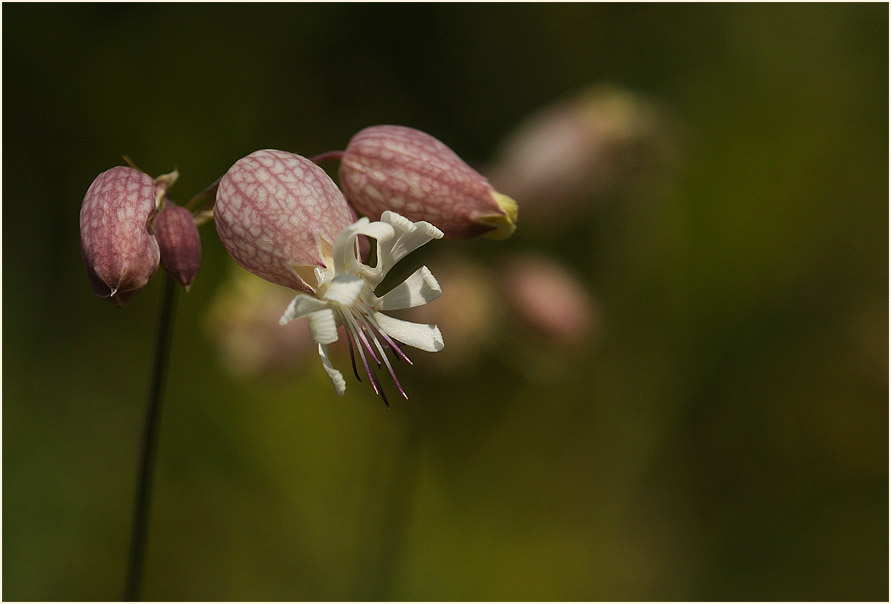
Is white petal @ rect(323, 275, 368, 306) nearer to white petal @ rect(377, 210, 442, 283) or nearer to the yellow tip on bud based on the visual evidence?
white petal @ rect(377, 210, 442, 283)

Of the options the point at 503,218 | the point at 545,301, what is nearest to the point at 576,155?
the point at 545,301

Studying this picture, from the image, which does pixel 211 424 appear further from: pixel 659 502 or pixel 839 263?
pixel 839 263

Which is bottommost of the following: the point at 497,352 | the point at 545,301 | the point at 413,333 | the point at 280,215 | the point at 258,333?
the point at 497,352

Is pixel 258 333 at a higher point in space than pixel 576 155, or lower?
lower

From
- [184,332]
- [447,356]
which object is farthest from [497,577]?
[184,332]

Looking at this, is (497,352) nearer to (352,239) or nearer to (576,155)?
(576,155)

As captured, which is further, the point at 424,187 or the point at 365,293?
the point at 424,187

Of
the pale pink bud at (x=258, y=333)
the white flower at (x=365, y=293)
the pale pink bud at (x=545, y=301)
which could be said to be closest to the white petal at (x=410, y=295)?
the white flower at (x=365, y=293)
